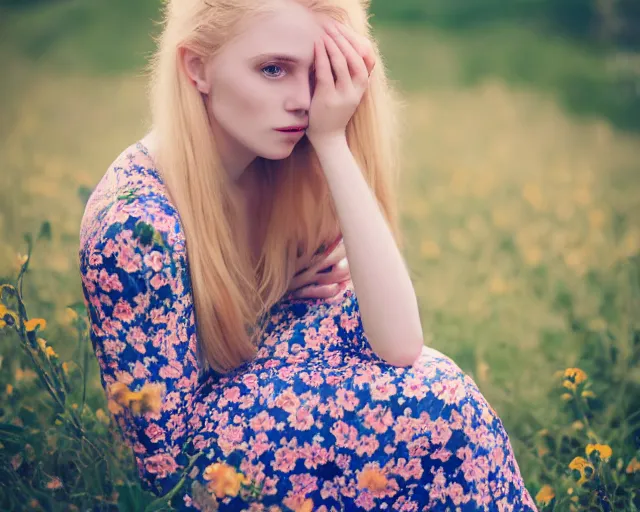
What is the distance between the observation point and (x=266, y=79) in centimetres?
179

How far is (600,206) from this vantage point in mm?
4406

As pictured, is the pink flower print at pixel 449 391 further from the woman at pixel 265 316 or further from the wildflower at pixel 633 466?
the wildflower at pixel 633 466

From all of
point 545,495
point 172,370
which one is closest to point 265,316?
point 172,370

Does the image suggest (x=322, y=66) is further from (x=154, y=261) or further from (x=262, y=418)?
(x=262, y=418)

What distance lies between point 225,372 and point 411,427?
0.41 metres

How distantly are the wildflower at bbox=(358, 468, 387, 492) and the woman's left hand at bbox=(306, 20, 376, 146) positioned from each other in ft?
2.15

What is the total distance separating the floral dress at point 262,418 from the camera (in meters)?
1.63

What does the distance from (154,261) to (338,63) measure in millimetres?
540

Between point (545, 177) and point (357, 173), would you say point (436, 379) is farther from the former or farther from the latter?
point (545, 177)

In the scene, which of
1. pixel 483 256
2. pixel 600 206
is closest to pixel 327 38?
pixel 483 256

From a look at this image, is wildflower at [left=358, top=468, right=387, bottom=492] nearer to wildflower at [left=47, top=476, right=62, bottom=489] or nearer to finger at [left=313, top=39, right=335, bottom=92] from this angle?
wildflower at [left=47, top=476, right=62, bottom=489]

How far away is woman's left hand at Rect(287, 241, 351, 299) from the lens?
203 cm

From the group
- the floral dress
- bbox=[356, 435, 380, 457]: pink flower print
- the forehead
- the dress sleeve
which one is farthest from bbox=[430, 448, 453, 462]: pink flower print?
the forehead

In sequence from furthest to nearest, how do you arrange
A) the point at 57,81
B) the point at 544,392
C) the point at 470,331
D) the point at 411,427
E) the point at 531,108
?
1. the point at 531,108
2. the point at 57,81
3. the point at 470,331
4. the point at 544,392
5. the point at 411,427
